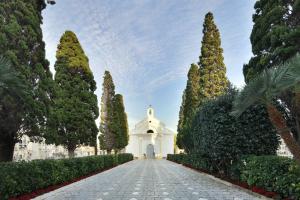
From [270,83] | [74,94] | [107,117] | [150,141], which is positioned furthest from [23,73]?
[150,141]

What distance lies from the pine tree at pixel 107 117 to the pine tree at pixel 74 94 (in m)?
16.1

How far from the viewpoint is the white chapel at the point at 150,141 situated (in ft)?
219

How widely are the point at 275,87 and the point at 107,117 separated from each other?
33.3 meters

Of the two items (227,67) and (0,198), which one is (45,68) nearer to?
(0,198)

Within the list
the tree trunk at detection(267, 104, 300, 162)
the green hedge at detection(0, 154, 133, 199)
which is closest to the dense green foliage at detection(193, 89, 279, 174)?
the tree trunk at detection(267, 104, 300, 162)

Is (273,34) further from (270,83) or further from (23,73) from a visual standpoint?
(23,73)

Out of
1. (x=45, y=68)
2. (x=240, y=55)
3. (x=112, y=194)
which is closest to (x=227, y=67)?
(x=240, y=55)

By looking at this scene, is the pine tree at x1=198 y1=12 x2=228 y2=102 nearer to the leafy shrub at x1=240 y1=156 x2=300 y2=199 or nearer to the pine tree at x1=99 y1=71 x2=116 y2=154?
the leafy shrub at x1=240 y1=156 x2=300 y2=199

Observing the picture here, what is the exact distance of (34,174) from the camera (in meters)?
10.5

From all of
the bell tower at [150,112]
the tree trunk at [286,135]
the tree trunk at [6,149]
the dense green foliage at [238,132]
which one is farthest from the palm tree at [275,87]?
the bell tower at [150,112]

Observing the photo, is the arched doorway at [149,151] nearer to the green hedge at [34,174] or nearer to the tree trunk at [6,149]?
the green hedge at [34,174]

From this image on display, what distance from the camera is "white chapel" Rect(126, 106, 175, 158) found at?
66750 mm

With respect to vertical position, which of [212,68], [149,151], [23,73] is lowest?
[149,151]

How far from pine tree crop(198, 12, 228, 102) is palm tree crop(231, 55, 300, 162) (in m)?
16.4
